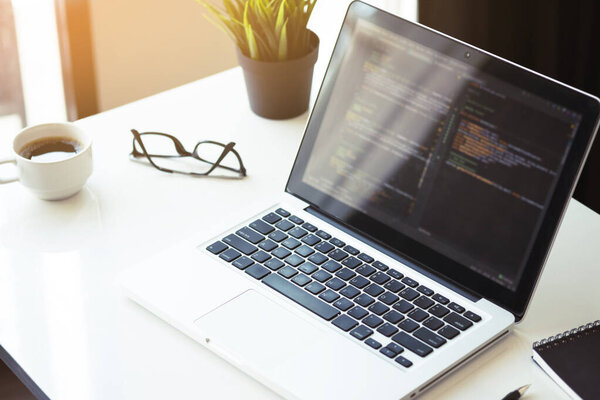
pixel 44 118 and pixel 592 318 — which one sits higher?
pixel 592 318

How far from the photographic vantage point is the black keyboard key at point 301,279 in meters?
0.95

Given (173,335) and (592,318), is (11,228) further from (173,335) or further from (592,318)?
(592,318)

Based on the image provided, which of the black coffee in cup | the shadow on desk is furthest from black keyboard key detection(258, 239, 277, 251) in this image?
the shadow on desk

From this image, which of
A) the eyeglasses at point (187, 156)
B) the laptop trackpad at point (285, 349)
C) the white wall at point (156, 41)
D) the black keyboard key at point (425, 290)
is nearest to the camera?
the laptop trackpad at point (285, 349)

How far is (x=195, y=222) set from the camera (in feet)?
3.58

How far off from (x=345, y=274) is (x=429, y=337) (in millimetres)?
133

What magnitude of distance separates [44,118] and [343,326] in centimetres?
139

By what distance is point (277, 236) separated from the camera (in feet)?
3.33

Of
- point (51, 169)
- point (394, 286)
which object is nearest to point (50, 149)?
point (51, 169)

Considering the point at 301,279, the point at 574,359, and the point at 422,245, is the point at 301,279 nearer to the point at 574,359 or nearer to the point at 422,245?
the point at 422,245

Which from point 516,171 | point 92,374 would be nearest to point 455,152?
point 516,171

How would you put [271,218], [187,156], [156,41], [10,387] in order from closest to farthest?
[271,218] < [187,156] < [10,387] < [156,41]

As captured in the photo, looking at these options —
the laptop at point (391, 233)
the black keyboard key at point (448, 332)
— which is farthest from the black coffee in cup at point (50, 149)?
the black keyboard key at point (448, 332)

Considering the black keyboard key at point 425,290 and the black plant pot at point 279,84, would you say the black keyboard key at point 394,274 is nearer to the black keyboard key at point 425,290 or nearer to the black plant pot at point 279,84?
the black keyboard key at point 425,290
